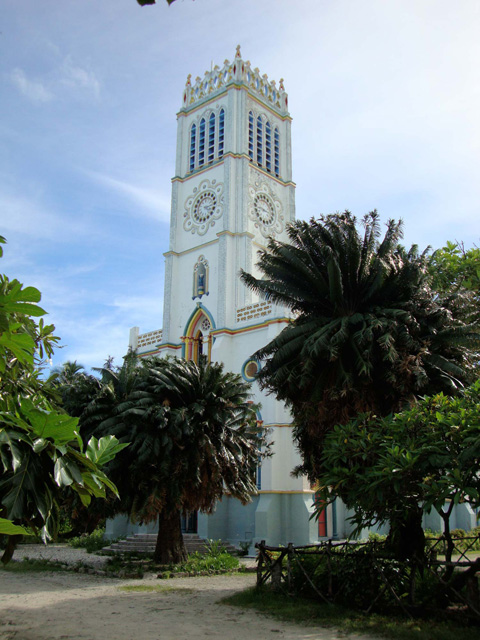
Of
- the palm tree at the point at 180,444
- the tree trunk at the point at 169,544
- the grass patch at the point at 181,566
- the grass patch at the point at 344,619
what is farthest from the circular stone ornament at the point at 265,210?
the grass patch at the point at 344,619

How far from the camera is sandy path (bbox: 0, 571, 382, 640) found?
9.77 meters

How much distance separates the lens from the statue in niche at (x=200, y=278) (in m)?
32.5

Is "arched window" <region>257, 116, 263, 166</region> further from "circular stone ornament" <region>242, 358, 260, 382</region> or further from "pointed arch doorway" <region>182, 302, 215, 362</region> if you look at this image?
"circular stone ornament" <region>242, 358, 260, 382</region>

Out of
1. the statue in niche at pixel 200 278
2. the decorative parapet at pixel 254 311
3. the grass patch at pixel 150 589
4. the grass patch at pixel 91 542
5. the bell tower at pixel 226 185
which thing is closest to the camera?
the grass patch at pixel 150 589

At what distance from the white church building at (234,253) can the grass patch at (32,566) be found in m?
6.96

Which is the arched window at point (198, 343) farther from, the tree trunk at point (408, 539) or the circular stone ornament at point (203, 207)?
the tree trunk at point (408, 539)

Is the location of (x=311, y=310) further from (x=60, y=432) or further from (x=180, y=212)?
(x=180, y=212)

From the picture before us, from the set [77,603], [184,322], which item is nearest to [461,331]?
[77,603]

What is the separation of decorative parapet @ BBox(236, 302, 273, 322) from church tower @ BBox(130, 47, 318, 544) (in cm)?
5

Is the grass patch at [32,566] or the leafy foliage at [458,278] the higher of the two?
the leafy foliage at [458,278]

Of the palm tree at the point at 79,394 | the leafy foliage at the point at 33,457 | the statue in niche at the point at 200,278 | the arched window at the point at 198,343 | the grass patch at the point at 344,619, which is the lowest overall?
the grass patch at the point at 344,619

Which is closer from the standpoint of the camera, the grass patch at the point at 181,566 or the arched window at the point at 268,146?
the grass patch at the point at 181,566

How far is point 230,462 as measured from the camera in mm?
18594

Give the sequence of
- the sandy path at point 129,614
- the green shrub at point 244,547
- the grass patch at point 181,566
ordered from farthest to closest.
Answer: the green shrub at point 244,547 < the grass patch at point 181,566 < the sandy path at point 129,614
